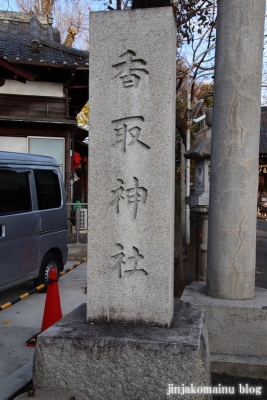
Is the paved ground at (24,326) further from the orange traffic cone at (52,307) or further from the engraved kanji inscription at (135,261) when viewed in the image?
the engraved kanji inscription at (135,261)

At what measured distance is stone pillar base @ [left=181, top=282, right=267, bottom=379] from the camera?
382 centimetres

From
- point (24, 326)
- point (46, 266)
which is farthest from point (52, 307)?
point (46, 266)

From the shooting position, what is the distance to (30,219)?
6.91 meters

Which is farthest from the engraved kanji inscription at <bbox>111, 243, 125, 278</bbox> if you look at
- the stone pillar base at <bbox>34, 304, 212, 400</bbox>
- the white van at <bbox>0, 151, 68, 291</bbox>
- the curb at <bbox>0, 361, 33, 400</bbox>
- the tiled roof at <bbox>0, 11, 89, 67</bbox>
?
the tiled roof at <bbox>0, 11, 89, 67</bbox>

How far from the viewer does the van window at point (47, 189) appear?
289 inches

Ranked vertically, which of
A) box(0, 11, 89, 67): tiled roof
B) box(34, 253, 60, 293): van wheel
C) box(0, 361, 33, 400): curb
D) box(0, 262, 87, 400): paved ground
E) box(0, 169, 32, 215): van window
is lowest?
box(0, 262, 87, 400): paved ground

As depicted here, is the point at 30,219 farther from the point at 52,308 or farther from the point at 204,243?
the point at 204,243

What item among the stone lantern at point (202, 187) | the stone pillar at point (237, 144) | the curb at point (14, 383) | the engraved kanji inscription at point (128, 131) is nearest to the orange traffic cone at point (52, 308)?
the curb at point (14, 383)

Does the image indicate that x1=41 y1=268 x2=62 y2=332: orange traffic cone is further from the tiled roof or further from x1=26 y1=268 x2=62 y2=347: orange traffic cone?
the tiled roof

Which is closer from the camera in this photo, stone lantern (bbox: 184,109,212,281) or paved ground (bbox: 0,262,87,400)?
paved ground (bbox: 0,262,87,400)

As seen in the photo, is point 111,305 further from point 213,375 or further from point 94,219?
point 213,375

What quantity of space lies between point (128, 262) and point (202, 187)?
551 centimetres

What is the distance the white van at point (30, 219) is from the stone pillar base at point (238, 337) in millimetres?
3448

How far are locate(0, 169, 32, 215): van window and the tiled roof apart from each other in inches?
219
